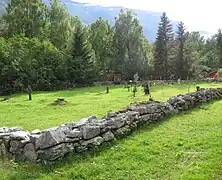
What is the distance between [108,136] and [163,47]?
175ft

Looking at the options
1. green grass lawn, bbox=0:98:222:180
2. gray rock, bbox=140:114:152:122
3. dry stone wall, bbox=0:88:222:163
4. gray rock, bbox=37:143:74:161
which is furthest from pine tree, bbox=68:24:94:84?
gray rock, bbox=37:143:74:161

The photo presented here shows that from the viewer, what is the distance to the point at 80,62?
49125mm

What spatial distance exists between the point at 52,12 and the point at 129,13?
14.5 metres

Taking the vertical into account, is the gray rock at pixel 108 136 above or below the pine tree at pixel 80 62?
below

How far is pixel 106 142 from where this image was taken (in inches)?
401

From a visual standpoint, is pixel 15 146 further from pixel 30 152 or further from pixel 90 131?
pixel 90 131

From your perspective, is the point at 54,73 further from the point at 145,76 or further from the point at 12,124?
the point at 12,124

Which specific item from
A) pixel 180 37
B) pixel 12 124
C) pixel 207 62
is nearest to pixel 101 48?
pixel 180 37

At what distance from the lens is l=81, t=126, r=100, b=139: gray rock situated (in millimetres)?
9482

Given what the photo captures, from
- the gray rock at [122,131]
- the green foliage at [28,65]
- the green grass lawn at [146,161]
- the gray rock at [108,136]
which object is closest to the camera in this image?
the green grass lawn at [146,161]

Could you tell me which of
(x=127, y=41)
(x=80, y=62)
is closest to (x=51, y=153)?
(x=80, y=62)

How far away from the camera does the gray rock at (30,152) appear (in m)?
8.73

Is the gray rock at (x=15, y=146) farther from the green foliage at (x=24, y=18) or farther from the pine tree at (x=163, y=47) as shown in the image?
the pine tree at (x=163, y=47)

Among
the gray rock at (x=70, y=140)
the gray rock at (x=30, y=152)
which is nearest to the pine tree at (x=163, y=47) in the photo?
the gray rock at (x=70, y=140)
